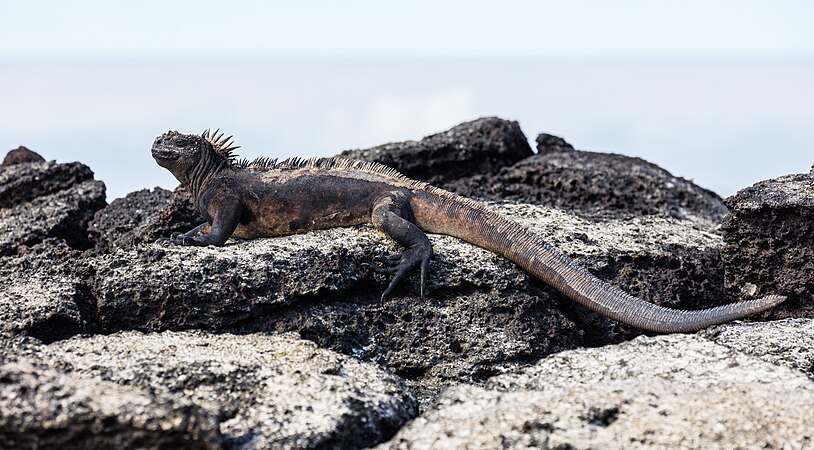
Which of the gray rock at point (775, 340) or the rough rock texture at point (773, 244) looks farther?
the rough rock texture at point (773, 244)

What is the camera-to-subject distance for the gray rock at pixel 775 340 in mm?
4114

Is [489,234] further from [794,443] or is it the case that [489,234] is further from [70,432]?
[70,432]

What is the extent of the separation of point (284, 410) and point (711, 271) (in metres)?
2.67

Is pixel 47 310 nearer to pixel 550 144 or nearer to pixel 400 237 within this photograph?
pixel 400 237

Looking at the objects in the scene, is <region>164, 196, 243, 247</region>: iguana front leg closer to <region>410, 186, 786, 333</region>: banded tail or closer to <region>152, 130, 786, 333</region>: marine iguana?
<region>152, 130, 786, 333</region>: marine iguana

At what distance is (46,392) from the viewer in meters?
2.98

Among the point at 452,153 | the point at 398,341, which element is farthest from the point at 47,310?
the point at 452,153

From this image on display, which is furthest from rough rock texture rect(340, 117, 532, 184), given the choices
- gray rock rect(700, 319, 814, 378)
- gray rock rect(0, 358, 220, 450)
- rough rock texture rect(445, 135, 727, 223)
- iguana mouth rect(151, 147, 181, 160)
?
gray rock rect(0, 358, 220, 450)

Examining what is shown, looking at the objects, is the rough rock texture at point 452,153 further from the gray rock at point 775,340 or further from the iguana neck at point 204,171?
the gray rock at point 775,340

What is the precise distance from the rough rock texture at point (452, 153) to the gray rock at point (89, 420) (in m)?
4.07

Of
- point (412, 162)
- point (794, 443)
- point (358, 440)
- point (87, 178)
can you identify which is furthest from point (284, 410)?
point (87, 178)

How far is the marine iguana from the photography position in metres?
4.61

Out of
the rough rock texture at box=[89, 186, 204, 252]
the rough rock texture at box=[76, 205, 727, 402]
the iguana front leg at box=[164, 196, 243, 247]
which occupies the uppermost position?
the rough rock texture at box=[89, 186, 204, 252]

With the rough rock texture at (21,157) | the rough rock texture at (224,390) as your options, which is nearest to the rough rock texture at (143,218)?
the rough rock texture at (224,390)
